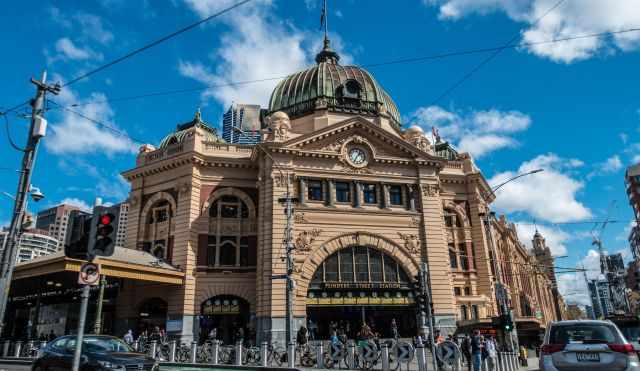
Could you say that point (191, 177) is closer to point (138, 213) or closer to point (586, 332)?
point (138, 213)

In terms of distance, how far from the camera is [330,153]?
37.3 m

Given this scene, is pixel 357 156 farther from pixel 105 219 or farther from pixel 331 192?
pixel 105 219

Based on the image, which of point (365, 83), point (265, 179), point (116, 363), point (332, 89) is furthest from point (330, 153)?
point (116, 363)

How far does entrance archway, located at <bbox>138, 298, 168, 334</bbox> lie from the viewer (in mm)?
35844

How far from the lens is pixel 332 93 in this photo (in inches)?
1746

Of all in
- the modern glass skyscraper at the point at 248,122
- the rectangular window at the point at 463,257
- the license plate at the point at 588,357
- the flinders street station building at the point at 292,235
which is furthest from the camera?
the modern glass skyscraper at the point at 248,122

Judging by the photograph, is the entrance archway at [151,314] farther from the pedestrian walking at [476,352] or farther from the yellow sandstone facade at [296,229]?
the pedestrian walking at [476,352]

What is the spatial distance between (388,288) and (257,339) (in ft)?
34.5

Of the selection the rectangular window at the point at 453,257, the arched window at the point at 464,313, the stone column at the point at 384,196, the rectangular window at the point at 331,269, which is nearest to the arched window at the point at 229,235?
the rectangular window at the point at 331,269

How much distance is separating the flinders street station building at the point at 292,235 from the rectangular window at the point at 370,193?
88 millimetres

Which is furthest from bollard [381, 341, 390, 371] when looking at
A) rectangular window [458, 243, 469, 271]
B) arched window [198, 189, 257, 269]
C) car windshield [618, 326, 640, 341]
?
rectangular window [458, 243, 469, 271]

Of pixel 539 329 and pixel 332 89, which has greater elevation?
pixel 332 89

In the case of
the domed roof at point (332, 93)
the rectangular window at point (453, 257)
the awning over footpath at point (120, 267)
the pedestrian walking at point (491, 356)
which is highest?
the domed roof at point (332, 93)

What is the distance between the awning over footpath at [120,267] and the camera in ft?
89.5
